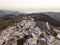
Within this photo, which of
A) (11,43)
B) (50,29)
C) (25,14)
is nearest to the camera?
(11,43)

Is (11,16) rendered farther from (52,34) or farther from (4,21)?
(52,34)

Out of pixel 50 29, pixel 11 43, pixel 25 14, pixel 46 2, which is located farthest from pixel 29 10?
pixel 11 43

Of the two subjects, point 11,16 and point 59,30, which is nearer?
point 59,30

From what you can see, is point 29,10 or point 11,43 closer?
point 11,43

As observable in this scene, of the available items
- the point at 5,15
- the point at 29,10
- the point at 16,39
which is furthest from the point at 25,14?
the point at 16,39

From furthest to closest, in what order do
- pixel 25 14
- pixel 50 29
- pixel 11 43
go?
pixel 25 14 < pixel 50 29 < pixel 11 43

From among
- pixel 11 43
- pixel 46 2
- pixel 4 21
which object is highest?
pixel 46 2

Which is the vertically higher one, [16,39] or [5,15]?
[5,15]

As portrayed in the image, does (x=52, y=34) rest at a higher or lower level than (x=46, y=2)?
lower

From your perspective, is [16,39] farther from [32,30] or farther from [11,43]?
[32,30]
